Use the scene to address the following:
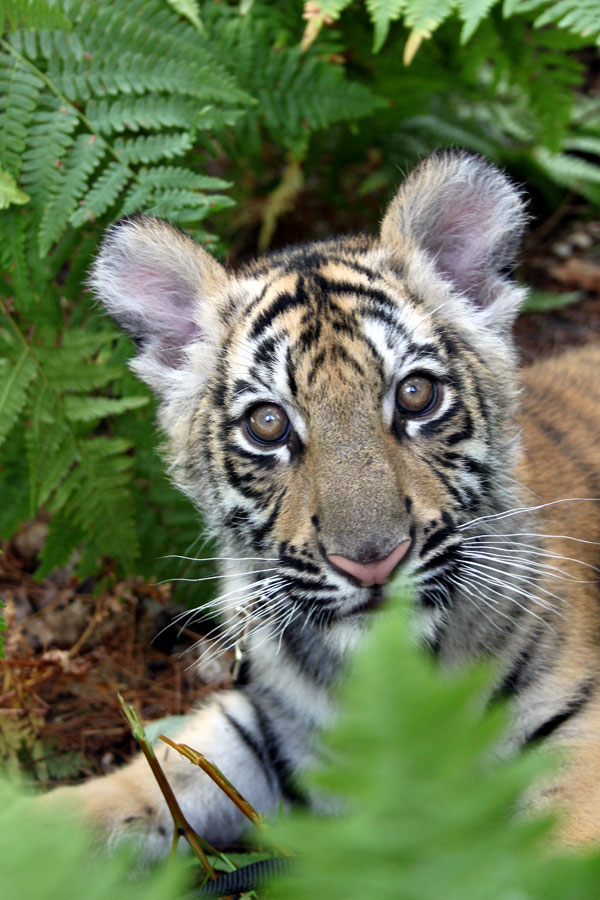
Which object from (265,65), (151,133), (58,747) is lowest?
(58,747)

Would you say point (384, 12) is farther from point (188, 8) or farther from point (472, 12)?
point (188, 8)

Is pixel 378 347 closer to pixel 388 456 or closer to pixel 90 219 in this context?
pixel 388 456

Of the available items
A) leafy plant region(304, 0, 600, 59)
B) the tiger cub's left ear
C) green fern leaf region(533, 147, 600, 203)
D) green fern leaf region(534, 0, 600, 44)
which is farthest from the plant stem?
green fern leaf region(533, 147, 600, 203)

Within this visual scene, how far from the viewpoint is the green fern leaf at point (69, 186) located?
3154mm

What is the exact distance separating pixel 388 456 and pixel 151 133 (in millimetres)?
1999

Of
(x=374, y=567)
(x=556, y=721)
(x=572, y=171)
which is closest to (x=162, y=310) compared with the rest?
(x=374, y=567)

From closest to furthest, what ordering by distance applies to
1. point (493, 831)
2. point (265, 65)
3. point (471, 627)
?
point (493, 831), point (471, 627), point (265, 65)

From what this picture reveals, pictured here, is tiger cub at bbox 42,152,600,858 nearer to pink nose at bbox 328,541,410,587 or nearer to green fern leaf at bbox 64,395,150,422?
pink nose at bbox 328,541,410,587

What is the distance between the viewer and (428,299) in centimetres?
276

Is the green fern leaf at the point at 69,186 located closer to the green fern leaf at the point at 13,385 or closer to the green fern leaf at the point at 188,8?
the green fern leaf at the point at 13,385

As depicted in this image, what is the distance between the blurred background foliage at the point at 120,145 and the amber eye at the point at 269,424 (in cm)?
94

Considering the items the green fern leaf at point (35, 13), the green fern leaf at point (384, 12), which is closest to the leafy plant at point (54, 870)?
the green fern leaf at point (35, 13)

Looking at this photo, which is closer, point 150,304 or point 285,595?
point 285,595

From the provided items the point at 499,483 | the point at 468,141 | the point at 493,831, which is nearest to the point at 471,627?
the point at 499,483
